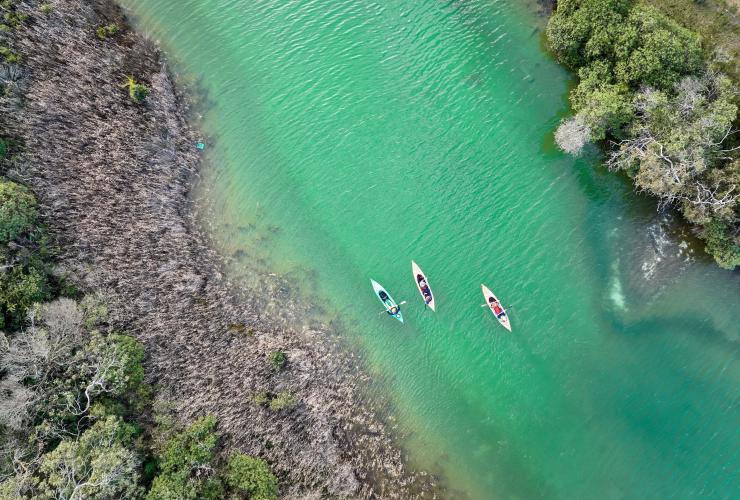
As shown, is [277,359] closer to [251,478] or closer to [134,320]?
[251,478]

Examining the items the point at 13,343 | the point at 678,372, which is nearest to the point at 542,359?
the point at 678,372

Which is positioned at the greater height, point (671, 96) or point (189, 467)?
point (671, 96)

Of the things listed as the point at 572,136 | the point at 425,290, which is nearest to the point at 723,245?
the point at 572,136

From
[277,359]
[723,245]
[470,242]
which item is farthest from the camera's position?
[470,242]

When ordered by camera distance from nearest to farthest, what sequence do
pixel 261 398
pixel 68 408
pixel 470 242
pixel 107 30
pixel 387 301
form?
1. pixel 68 408
2. pixel 261 398
3. pixel 387 301
4. pixel 470 242
5. pixel 107 30

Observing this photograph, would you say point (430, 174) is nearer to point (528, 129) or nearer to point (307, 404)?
point (528, 129)

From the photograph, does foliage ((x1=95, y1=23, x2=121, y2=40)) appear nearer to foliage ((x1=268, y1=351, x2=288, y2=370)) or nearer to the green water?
the green water

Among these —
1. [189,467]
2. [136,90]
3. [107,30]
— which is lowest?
[189,467]

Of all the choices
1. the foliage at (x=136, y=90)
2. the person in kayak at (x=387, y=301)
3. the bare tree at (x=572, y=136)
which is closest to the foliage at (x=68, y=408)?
the foliage at (x=136, y=90)
